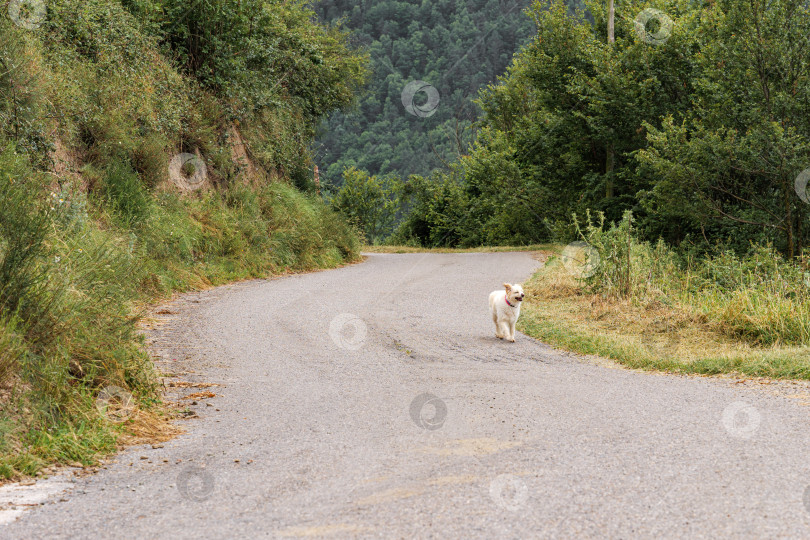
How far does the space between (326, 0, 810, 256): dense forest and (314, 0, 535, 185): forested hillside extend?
24.0 m

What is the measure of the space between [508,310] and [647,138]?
10854 millimetres

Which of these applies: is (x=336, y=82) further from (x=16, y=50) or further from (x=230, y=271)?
(x=16, y=50)

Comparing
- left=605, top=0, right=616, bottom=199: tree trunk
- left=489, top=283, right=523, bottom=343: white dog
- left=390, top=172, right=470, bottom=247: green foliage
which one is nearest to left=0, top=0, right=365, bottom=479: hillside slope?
left=489, top=283, right=523, bottom=343: white dog

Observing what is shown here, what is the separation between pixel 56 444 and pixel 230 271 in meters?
10.4

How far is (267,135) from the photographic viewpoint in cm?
2097

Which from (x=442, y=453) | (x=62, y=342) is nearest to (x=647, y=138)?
(x=442, y=453)

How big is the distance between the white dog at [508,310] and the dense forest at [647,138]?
22.4 feet

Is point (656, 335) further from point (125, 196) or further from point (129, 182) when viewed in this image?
point (129, 182)

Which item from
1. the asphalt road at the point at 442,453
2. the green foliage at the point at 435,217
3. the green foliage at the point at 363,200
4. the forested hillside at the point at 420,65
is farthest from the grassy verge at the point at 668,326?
the forested hillside at the point at 420,65

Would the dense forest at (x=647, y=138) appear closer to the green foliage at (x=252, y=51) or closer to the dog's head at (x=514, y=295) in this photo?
the dog's head at (x=514, y=295)

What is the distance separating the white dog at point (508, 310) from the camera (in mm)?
9391

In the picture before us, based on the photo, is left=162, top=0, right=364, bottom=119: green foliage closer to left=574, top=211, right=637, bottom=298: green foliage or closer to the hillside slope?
the hillside slope

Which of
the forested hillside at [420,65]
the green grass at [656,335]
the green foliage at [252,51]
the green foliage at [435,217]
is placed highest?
the forested hillside at [420,65]

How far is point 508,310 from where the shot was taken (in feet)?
31.0
